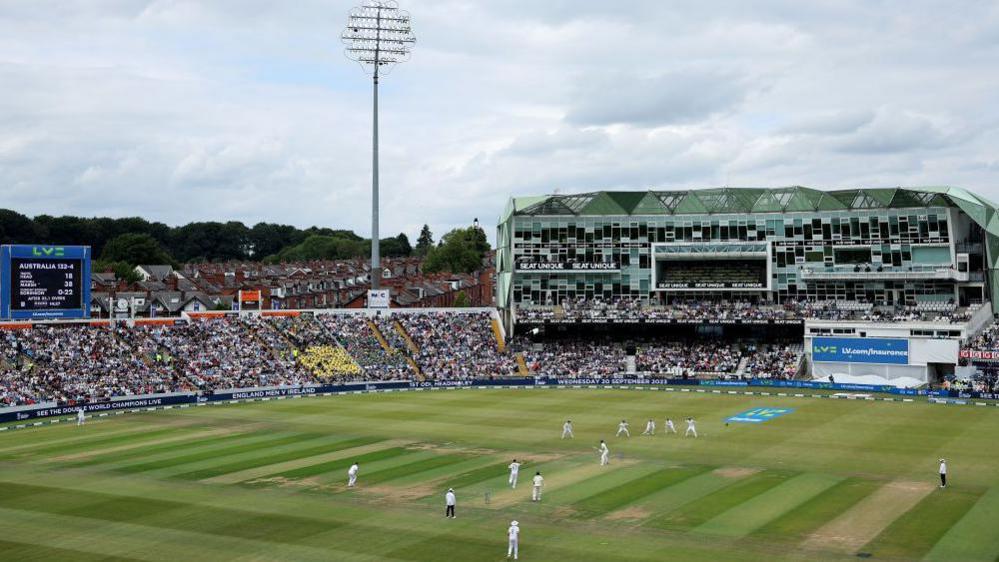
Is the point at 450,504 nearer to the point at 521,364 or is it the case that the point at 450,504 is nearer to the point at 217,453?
the point at 217,453

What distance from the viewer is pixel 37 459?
43.8 m

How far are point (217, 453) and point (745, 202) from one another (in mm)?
Answer: 55604

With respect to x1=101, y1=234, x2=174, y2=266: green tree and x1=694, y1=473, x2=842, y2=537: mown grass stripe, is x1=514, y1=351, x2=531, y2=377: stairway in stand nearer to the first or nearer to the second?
x1=694, y1=473, x2=842, y2=537: mown grass stripe

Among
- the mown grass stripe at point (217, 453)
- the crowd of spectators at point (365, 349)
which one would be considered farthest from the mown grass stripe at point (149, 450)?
the crowd of spectators at point (365, 349)

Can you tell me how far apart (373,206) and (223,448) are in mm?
40396

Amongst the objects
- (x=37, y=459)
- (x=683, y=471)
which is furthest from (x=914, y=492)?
(x=37, y=459)

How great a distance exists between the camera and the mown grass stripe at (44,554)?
27.6 m

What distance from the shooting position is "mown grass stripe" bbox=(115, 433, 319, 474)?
1628 inches

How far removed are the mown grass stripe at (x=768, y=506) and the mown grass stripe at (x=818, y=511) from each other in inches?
10.9

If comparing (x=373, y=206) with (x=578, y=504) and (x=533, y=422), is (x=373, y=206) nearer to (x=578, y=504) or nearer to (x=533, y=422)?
(x=533, y=422)

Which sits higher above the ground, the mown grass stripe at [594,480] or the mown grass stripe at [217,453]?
the mown grass stripe at [217,453]

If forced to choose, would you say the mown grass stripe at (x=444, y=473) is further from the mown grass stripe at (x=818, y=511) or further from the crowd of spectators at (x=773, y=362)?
the crowd of spectators at (x=773, y=362)

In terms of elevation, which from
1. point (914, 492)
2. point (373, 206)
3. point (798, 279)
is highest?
point (373, 206)

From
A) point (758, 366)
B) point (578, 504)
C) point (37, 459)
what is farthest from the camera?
point (758, 366)
